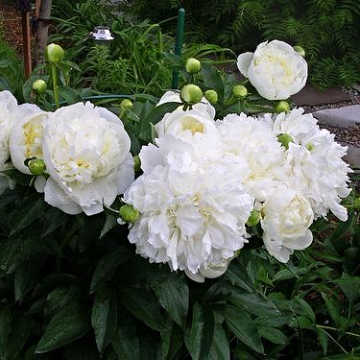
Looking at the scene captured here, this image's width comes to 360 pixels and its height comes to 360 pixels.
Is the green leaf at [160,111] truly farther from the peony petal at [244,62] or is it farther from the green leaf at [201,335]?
the green leaf at [201,335]

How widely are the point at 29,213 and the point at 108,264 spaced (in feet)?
0.52

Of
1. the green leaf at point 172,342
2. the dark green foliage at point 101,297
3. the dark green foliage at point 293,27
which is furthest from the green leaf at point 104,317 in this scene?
the dark green foliage at point 293,27

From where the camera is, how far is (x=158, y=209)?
3.04 feet

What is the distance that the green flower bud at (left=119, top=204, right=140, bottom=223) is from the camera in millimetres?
926

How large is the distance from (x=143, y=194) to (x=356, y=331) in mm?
1037

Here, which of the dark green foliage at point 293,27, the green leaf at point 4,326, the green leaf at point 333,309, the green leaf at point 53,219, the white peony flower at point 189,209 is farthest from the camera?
the dark green foliage at point 293,27

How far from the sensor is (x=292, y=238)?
3.39 ft

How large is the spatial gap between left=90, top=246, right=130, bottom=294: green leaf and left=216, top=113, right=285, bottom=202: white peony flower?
0.81 ft

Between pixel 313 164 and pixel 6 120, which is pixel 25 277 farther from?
pixel 313 164

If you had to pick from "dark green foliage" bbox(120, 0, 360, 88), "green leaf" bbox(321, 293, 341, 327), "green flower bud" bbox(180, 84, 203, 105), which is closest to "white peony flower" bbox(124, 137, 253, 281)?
"green flower bud" bbox(180, 84, 203, 105)

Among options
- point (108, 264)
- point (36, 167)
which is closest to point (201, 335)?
point (108, 264)

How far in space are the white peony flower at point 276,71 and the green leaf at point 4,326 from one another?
619 mm

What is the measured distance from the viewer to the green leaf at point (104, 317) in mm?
1109

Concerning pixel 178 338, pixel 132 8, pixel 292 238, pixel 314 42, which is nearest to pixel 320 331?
pixel 178 338
